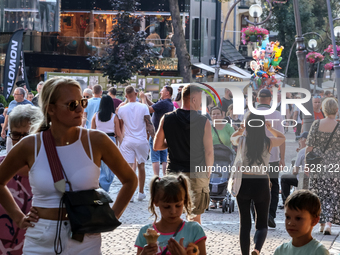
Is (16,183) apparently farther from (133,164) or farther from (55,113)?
(133,164)

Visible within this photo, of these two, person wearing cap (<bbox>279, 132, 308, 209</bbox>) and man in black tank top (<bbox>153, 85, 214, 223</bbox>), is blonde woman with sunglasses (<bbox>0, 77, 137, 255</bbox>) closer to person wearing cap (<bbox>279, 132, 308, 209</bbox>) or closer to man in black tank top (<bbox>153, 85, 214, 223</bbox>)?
man in black tank top (<bbox>153, 85, 214, 223</bbox>)

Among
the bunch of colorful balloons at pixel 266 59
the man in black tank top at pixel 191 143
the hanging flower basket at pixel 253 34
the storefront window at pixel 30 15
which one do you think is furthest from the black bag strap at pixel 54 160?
the hanging flower basket at pixel 253 34

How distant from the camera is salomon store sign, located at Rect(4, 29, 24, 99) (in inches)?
785

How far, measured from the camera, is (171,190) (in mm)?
3424

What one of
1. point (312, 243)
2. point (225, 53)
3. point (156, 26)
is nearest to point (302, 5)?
point (225, 53)

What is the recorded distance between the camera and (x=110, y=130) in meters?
10.1

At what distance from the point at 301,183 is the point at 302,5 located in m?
33.1

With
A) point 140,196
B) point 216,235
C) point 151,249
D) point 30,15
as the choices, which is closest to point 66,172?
point 151,249

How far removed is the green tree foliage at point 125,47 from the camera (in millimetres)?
22656

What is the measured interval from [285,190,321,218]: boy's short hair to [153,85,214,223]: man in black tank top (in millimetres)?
2581

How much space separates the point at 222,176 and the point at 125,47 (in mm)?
14319

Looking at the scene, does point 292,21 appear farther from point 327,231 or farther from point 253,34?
point 327,231

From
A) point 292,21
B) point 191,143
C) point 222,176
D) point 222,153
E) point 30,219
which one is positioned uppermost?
point 292,21

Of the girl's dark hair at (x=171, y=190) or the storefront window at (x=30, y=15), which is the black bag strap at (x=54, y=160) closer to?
the girl's dark hair at (x=171, y=190)
